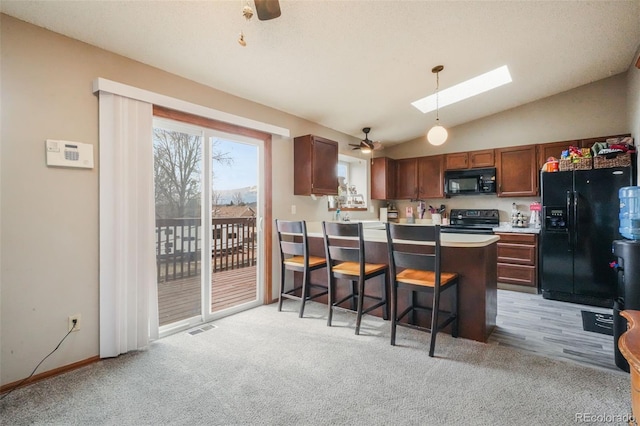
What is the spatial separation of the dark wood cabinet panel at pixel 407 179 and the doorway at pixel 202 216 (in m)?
3.10

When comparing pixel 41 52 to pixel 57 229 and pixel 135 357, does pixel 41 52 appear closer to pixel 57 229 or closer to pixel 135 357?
pixel 57 229

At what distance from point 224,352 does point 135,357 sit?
0.67 meters

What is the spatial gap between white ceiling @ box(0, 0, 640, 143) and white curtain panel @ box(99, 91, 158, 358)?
0.54 metres

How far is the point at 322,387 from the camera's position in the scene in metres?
1.90

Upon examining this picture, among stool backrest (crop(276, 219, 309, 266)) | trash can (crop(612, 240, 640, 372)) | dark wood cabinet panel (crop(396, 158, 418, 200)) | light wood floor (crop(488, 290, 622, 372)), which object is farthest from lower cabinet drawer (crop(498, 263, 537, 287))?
stool backrest (crop(276, 219, 309, 266))

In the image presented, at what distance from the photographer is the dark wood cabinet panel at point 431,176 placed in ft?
17.2

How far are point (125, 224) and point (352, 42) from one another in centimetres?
239

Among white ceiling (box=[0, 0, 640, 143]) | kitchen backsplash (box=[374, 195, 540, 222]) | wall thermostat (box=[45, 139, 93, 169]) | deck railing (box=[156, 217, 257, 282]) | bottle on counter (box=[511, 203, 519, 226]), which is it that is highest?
white ceiling (box=[0, 0, 640, 143])

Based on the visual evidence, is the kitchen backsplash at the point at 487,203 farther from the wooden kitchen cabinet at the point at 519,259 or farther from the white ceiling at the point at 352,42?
the white ceiling at the point at 352,42

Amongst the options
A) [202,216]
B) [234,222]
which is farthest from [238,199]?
[202,216]

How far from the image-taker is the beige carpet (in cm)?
163

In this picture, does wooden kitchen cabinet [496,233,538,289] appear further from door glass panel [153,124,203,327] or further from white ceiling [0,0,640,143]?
door glass panel [153,124,203,327]

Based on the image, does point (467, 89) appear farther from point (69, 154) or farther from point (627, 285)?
point (69, 154)

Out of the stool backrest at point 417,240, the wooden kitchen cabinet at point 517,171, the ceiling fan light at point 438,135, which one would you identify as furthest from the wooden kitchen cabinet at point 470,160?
the stool backrest at point 417,240
